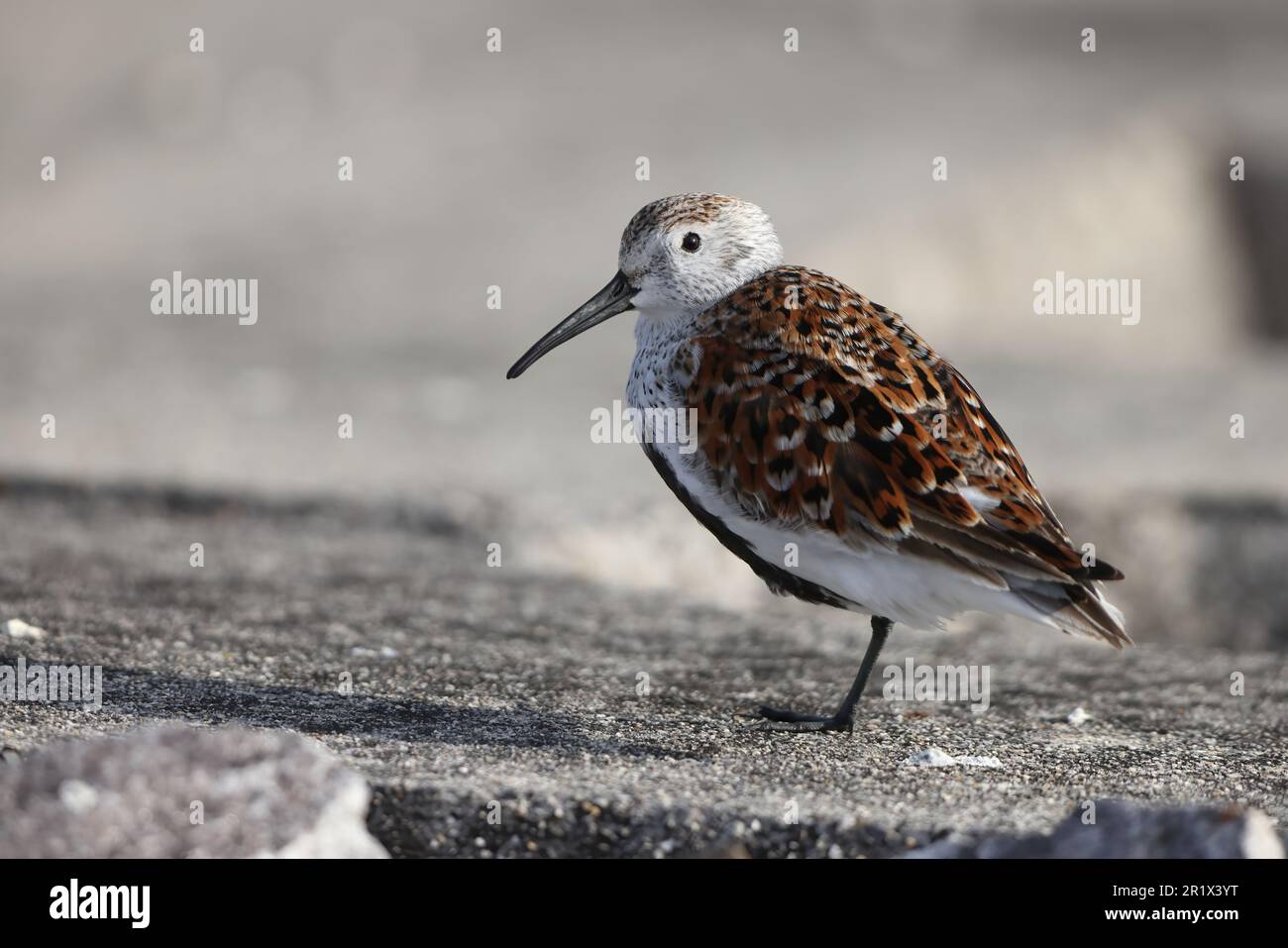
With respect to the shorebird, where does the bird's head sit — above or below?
above

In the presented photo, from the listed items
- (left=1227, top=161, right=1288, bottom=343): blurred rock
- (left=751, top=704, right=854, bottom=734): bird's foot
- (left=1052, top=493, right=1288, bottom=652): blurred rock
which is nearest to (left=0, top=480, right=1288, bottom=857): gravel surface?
(left=751, top=704, right=854, bottom=734): bird's foot

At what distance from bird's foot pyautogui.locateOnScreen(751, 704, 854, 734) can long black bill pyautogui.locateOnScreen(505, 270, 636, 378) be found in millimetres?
1535

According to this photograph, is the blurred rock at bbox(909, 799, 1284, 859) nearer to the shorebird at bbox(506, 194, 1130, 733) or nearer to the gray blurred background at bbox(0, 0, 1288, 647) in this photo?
the shorebird at bbox(506, 194, 1130, 733)

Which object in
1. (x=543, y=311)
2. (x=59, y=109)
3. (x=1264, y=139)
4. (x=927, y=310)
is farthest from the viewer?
(x=1264, y=139)

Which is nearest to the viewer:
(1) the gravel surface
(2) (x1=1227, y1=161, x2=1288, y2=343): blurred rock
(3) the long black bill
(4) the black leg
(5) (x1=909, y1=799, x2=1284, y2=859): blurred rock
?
(5) (x1=909, y1=799, x2=1284, y2=859): blurred rock

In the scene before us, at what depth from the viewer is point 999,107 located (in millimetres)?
18766

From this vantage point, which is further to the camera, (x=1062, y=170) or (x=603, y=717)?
(x=1062, y=170)

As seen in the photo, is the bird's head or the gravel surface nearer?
the gravel surface

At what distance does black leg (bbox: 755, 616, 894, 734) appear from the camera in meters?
5.60

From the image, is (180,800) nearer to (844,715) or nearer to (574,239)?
(844,715)

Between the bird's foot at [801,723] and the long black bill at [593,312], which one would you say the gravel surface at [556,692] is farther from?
the long black bill at [593,312]

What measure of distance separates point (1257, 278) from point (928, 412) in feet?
45.9
